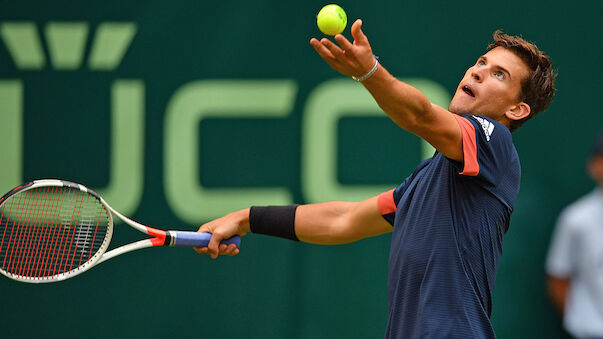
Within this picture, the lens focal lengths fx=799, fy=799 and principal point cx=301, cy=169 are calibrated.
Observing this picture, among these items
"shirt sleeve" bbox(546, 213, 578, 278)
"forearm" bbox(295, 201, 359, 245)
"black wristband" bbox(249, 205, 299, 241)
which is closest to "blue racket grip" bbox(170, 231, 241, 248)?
"black wristband" bbox(249, 205, 299, 241)

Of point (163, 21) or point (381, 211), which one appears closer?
point (381, 211)

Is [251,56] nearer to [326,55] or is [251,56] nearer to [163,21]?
[163,21]

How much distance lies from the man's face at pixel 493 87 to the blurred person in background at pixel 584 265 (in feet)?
1.81

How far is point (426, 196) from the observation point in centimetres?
215

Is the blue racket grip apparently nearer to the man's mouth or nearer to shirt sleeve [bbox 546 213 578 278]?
the man's mouth

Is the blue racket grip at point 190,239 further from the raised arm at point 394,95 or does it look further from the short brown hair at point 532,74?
the short brown hair at point 532,74

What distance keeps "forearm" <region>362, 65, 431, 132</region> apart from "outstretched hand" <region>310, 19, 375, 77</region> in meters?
0.04

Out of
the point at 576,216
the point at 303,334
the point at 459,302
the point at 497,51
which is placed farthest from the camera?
the point at 303,334

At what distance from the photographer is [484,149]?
2.03m

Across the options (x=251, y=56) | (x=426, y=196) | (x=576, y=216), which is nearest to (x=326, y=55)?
(x=426, y=196)

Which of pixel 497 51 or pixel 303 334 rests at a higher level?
pixel 497 51

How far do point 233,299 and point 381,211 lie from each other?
53.2 inches

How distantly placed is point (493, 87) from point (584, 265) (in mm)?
797

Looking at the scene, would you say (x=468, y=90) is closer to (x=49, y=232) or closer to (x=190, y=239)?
(x=190, y=239)
